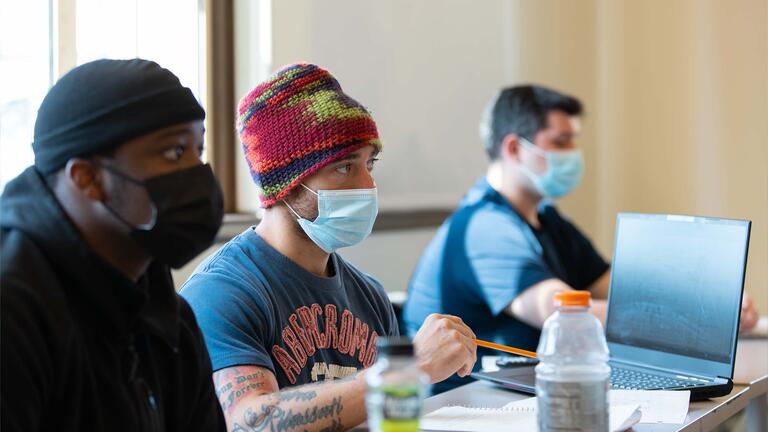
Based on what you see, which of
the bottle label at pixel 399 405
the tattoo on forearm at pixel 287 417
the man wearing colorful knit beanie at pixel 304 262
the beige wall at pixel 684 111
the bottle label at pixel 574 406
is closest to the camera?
the bottle label at pixel 399 405

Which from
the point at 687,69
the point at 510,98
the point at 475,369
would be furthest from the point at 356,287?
the point at 687,69

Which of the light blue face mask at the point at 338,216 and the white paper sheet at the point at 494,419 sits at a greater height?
the light blue face mask at the point at 338,216

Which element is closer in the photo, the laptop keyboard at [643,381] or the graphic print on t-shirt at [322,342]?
the graphic print on t-shirt at [322,342]

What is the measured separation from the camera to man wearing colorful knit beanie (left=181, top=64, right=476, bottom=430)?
4.97ft

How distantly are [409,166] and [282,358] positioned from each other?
6.26ft

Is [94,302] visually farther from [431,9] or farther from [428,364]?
[431,9]

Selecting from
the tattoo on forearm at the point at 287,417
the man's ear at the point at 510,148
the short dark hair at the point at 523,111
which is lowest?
the tattoo on forearm at the point at 287,417

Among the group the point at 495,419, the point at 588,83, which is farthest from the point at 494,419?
the point at 588,83

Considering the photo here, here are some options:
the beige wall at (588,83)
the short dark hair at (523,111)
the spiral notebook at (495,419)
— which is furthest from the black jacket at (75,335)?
the short dark hair at (523,111)

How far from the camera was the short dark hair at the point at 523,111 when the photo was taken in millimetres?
3066

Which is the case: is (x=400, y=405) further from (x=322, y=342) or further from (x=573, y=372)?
(x=322, y=342)

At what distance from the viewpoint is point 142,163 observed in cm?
117

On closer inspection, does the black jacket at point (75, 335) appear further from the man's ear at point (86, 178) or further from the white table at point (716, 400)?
the white table at point (716, 400)

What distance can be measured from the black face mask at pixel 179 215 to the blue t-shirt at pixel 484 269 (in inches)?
54.9
